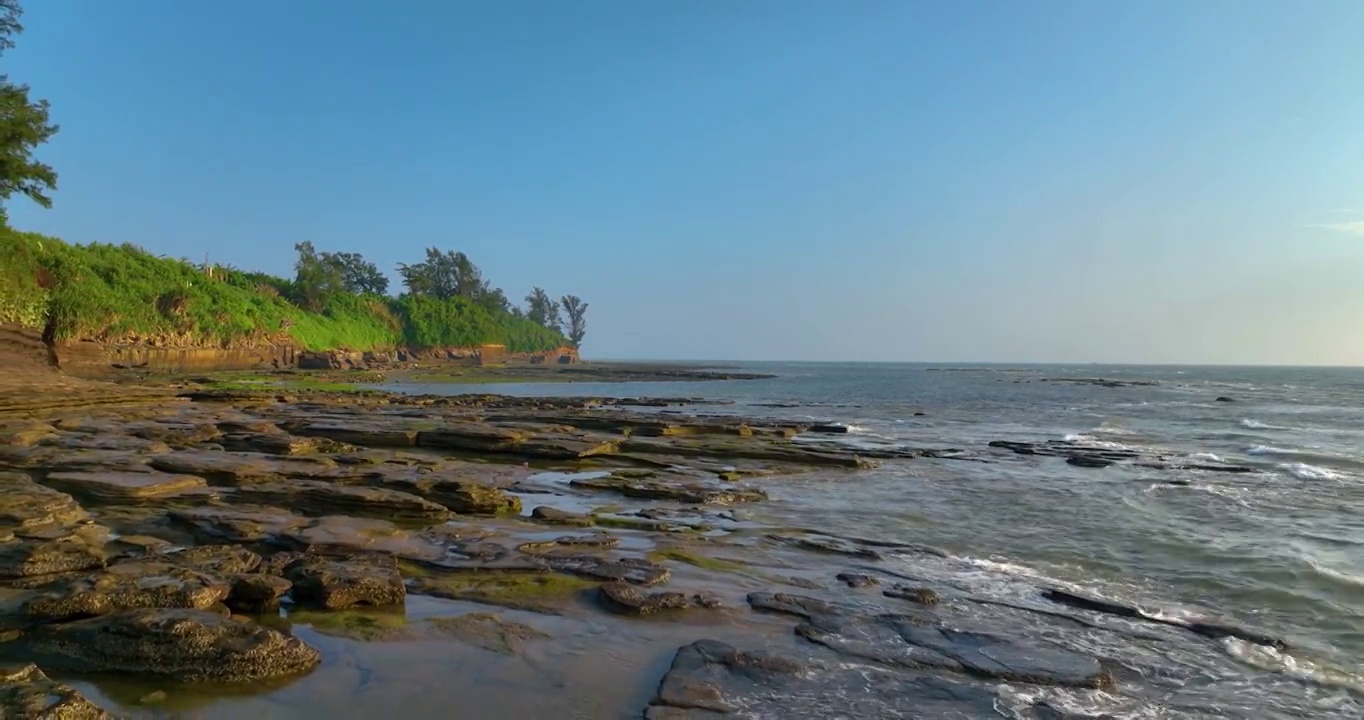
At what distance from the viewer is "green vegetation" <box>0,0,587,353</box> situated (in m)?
30.1

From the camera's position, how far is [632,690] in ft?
19.1

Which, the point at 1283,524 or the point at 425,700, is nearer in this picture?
the point at 425,700

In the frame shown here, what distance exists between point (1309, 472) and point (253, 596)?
26591mm

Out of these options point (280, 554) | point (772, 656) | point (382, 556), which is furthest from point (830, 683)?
point (280, 554)

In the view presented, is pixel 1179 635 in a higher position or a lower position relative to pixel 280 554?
lower

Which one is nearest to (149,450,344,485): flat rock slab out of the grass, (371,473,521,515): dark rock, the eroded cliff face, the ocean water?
(371,473,521,515): dark rock

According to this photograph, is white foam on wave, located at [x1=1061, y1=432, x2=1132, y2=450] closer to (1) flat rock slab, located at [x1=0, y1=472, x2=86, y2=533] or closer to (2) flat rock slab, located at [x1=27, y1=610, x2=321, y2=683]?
(2) flat rock slab, located at [x1=27, y1=610, x2=321, y2=683]

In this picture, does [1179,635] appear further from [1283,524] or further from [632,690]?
[1283,524]

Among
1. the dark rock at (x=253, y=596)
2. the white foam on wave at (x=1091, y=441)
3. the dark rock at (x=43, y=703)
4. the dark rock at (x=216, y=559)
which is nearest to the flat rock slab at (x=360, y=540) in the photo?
the dark rock at (x=216, y=559)

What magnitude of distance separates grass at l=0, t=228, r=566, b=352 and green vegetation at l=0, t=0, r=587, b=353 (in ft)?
0.34

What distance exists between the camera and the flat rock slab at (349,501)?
11406mm

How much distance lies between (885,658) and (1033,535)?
297 inches

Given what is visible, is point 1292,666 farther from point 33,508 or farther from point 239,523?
point 33,508

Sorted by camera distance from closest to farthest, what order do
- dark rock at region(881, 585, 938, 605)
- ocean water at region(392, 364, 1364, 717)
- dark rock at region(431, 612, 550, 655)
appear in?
1. dark rock at region(431, 612, 550, 655)
2. ocean water at region(392, 364, 1364, 717)
3. dark rock at region(881, 585, 938, 605)
